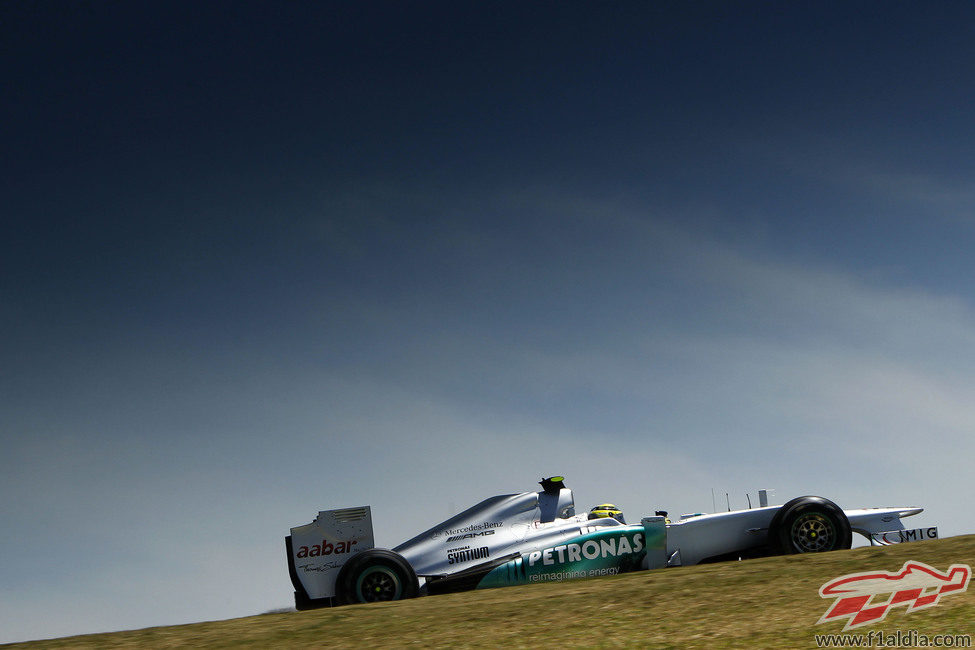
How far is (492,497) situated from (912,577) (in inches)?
253

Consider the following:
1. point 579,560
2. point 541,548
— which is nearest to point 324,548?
point 541,548

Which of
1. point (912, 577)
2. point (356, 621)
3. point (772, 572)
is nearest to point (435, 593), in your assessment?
point (356, 621)

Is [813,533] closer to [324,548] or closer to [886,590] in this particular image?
[886,590]

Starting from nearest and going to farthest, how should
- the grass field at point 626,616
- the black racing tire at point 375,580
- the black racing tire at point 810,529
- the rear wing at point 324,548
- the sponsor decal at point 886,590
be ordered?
the grass field at point 626,616 → the sponsor decal at point 886,590 → the black racing tire at point 810,529 → the black racing tire at point 375,580 → the rear wing at point 324,548

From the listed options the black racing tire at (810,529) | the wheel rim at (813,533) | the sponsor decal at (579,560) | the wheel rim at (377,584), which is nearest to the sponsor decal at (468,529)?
the sponsor decal at (579,560)

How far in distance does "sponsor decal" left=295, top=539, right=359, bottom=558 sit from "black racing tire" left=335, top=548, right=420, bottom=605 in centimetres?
28

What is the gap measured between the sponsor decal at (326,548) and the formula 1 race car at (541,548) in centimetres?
1

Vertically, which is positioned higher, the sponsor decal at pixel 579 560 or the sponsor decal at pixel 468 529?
the sponsor decal at pixel 468 529

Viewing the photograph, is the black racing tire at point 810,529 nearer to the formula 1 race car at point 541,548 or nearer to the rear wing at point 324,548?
the formula 1 race car at point 541,548

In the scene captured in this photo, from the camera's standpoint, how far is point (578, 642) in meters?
7.00

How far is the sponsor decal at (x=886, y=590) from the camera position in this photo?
23.5ft

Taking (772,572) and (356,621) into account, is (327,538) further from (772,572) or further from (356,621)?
(772,572)

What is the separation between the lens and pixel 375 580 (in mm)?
12047

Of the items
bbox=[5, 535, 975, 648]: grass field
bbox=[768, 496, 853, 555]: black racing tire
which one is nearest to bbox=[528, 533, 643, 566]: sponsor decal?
bbox=[5, 535, 975, 648]: grass field
